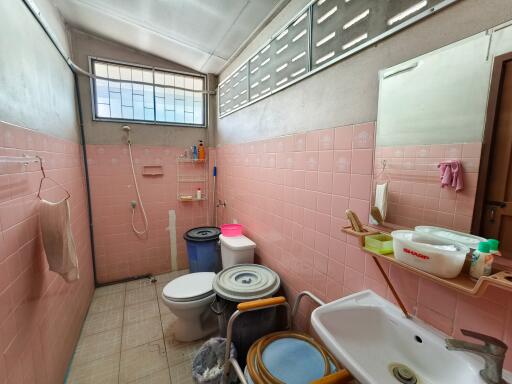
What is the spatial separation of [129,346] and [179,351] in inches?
16.1

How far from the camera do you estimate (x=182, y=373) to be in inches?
64.2

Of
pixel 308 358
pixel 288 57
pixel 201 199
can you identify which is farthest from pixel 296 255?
pixel 201 199

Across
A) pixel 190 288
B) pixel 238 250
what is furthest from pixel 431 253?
pixel 190 288

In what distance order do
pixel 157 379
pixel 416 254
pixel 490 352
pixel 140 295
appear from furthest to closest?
pixel 140 295 → pixel 157 379 → pixel 416 254 → pixel 490 352

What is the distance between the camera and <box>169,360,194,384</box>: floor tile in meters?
1.58

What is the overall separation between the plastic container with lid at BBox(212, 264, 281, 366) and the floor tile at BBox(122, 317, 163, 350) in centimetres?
72

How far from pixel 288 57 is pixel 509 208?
4.51 ft

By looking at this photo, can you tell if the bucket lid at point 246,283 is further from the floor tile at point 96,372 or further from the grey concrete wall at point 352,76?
the grey concrete wall at point 352,76

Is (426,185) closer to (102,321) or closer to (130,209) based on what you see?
(102,321)

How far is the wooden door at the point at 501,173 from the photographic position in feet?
2.20

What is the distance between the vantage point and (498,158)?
2.27 ft

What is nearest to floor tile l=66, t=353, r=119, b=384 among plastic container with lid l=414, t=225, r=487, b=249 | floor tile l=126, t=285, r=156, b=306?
floor tile l=126, t=285, r=156, b=306

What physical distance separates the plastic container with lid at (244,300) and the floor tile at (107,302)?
4.42 ft

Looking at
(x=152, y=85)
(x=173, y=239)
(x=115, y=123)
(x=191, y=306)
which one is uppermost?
(x=152, y=85)
